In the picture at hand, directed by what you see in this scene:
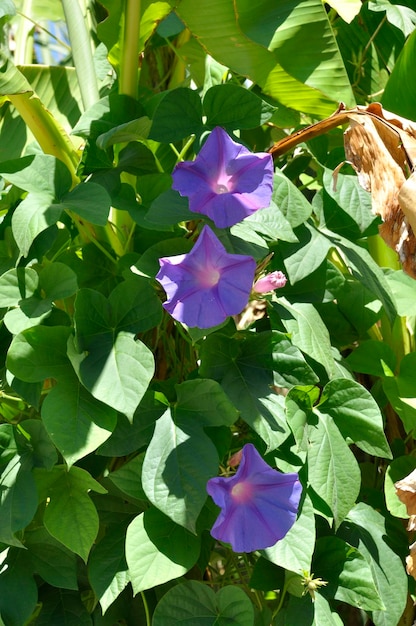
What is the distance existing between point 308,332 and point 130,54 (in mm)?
440

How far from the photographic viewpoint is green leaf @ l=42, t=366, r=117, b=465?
823mm

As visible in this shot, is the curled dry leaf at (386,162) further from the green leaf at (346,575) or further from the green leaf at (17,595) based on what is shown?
the green leaf at (17,595)

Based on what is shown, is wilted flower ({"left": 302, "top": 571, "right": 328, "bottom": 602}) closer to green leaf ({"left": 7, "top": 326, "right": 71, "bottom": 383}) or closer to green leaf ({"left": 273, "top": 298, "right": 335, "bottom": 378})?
green leaf ({"left": 273, "top": 298, "right": 335, "bottom": 378})

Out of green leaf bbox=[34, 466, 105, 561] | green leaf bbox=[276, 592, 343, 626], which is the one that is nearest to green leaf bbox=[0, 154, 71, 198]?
green leaf bbox=[34, 466, 105, 561]

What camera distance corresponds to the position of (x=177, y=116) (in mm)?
951

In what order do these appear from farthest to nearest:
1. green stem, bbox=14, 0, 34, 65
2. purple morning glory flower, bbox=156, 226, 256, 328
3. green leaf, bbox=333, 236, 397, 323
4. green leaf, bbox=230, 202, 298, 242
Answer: green stem, bbox=14, 0, 34, 65, green leaf, bbox=333, 236, 397, 323, green leaf, bbox=230, 202, 298, 242, purple morning glory flower, bbox=156, 226, 256, 328

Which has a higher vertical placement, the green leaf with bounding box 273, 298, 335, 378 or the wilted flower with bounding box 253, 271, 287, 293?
the wilted flower with bounding box 253, 271, 287, 293

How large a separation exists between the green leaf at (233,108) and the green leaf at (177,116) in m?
0.01

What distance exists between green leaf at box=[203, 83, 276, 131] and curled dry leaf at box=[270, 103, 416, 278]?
0.06m

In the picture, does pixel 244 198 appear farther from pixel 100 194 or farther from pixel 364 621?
pixel 364 621

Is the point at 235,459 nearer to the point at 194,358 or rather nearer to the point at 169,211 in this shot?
the point at 194,358

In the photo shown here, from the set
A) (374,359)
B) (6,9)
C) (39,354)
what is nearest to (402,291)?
(374,359)

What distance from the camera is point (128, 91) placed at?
1065 mm

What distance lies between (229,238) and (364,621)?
2.23 ft
